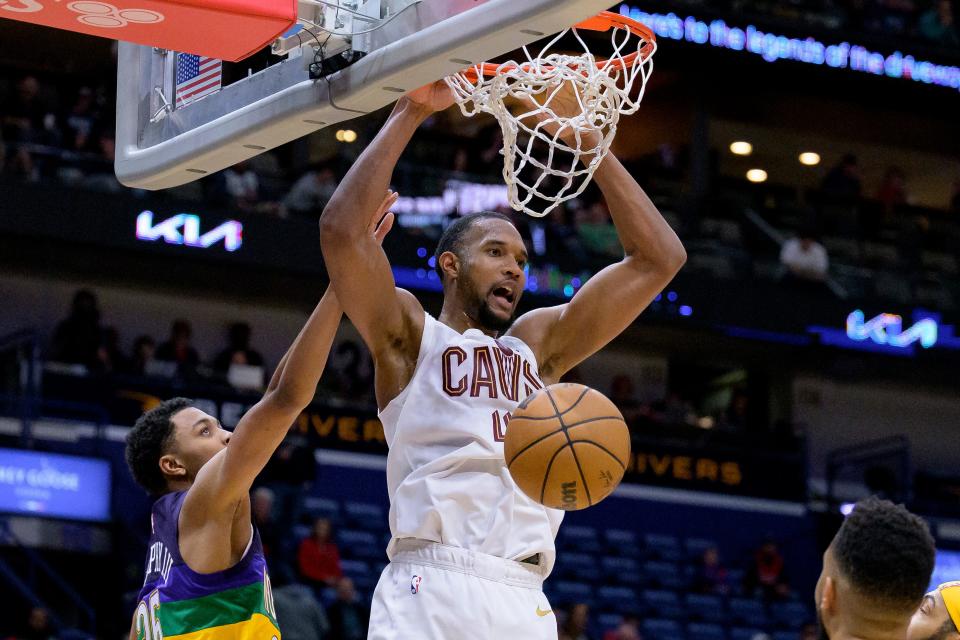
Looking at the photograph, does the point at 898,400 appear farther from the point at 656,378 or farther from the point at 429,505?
the point at 429,505

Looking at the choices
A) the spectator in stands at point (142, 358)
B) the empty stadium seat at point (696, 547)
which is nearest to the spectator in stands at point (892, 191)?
the empty stadium seat at point (696, 547)

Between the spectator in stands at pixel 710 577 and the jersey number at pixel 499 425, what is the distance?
10.8m

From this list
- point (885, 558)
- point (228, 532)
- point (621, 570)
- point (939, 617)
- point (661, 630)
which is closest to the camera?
point (885, 558)

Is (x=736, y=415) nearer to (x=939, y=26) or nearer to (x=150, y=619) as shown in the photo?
(x=939, y=26)

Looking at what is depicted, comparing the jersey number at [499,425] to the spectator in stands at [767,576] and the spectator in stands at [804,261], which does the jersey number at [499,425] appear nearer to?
the spectator in stands at [767,576]

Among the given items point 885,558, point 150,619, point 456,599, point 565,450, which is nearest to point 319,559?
point 150,619

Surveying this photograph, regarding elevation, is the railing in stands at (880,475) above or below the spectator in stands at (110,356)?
below

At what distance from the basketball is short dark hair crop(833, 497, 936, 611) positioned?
103 centimetres

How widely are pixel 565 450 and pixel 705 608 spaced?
10798mm

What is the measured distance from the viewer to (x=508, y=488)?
13.9 ft

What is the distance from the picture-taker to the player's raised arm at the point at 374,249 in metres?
4.18

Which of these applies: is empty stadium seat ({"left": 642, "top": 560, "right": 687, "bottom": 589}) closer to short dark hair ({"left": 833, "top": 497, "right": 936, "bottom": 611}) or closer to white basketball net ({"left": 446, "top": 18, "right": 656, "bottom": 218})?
white basketball net ({"left": 446, "top": 18, "right": 656, "bottom": 218})

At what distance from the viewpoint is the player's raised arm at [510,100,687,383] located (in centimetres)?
464

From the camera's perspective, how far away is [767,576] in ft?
49.5
